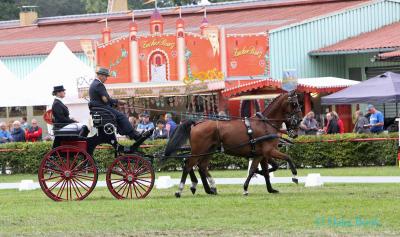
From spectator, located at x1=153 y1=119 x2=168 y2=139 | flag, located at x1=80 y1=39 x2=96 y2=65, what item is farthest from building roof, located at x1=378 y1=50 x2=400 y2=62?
flag, located at x1=80 y1=39 x2=96 y2=65

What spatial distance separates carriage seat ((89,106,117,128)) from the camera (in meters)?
16.9

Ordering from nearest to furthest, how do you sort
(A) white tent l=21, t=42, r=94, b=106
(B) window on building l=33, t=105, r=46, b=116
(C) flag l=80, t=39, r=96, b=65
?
(A) white tent l=21, t=42, r=94, b=106 < (C) flag l=80, t=39, r=96, b=65 < (B) window on building l=33, t=105, r=46, b=116

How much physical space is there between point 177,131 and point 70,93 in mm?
14177

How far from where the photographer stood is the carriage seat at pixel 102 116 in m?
16.9

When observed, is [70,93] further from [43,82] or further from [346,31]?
[346,31]

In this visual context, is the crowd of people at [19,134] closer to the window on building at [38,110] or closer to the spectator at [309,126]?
the spectator at [309,126]

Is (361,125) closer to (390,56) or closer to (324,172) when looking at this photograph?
(324,172)

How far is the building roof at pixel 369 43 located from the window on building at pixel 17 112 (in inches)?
470

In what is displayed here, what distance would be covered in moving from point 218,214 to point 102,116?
140 inches

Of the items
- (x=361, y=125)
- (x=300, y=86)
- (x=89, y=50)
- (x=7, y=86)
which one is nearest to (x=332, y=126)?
(x=361, y=125)

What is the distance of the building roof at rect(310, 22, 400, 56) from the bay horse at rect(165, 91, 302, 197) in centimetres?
1825

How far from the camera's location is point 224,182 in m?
21.5

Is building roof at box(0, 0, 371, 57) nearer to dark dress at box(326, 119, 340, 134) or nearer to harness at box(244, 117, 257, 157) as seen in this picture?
dark dress at box(326, 119, 340, 134)

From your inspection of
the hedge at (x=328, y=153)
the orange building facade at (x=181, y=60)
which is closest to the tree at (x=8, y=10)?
the orange building facade at (x=181, y=60)
